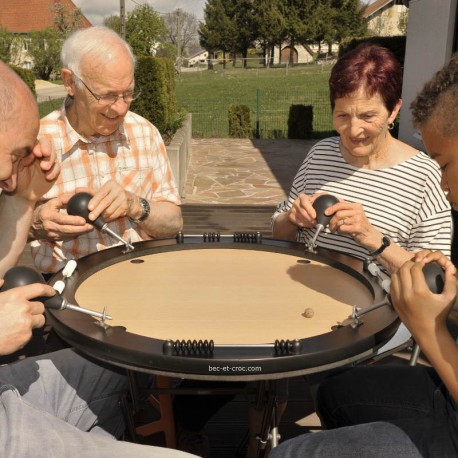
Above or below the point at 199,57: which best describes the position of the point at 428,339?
above

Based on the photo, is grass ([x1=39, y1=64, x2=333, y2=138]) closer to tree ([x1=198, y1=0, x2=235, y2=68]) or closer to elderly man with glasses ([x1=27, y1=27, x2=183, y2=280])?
elderly man with glasses ([x1=27, y1=27, x2=183, y2=280])

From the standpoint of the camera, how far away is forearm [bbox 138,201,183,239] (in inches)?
102

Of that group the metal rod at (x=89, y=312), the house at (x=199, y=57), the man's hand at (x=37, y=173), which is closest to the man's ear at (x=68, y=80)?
the man's hand at (x=37, y=173)

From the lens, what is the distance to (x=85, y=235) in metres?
2.64

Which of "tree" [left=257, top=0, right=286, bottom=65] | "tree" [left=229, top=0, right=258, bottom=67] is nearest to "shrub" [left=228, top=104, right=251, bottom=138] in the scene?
"tree" [left=257, top=0, right=286, bottom=65]

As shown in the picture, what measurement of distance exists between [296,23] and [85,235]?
5692 cm

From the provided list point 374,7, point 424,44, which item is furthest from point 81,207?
point 374,7

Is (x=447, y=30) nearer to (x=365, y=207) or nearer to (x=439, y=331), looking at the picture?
(x=365, y=207)

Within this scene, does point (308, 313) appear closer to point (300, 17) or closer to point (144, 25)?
→ point (144, 25)

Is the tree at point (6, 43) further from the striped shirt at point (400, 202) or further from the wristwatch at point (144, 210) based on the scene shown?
the striped shirt at point (400, 202)

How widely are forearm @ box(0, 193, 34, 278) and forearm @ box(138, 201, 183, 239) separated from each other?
553mm

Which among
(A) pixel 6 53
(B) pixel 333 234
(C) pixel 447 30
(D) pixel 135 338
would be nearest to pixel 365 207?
(B) pixel 333 234

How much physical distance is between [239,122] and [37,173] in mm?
13034

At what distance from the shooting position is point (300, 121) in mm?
14727
